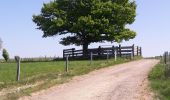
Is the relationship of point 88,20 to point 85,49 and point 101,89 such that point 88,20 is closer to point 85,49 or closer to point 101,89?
point 85,49

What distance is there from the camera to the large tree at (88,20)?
165ft

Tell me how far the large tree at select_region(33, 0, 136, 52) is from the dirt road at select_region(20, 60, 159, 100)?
2415cm

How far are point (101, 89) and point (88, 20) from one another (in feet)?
99.0

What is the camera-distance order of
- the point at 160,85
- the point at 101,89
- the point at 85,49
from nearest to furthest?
the point at 101,89
the point at 160,85
the point at 85,49

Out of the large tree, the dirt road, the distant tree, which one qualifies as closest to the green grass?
the dirt road

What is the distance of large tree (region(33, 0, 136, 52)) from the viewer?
50.4 metres

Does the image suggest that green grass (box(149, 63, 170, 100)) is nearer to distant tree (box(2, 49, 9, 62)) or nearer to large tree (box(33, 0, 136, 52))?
large tree (box(33, 0, 136, 52))

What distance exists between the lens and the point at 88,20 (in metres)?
49.7

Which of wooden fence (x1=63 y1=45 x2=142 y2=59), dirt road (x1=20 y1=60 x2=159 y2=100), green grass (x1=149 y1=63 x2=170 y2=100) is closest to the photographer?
dirt road (x1=20 y1=60 x2=159 y2=100)

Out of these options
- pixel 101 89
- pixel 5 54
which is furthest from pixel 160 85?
pixel 5 54

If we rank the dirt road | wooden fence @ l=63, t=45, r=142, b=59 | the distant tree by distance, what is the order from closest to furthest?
1. the dirt road
2. wooden fence @ l=63, t=45, r=142, b=59
3. the distant tree

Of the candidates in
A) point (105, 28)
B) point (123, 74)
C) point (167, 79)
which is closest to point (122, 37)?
point (105, 28)

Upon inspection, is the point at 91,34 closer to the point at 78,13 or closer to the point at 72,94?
the point at 78,13

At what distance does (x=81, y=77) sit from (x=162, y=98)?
8.87m
